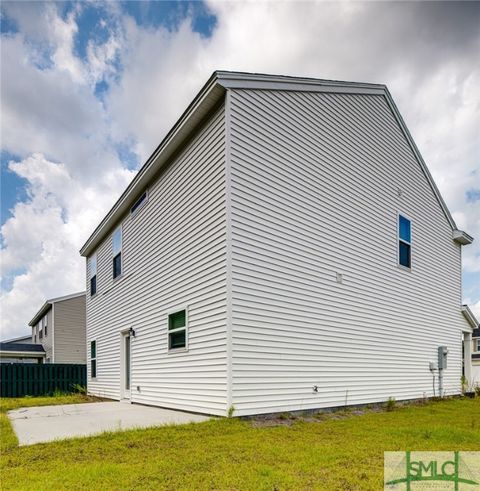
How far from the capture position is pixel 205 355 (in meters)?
7.52

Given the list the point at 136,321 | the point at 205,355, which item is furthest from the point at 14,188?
the point at 205,355

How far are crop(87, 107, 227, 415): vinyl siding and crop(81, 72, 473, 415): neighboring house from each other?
44 millimetres

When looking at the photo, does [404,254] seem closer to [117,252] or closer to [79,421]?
[117,252]

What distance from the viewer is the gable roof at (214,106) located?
7543 millimetres

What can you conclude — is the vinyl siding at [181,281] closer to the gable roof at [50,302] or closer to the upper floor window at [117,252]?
the upper floor window at [117,252]

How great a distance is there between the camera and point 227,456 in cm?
454

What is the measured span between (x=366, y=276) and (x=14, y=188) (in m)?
11.7

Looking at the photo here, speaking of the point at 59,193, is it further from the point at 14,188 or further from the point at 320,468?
the point at 320,468

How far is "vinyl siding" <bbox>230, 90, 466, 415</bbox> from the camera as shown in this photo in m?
7.36

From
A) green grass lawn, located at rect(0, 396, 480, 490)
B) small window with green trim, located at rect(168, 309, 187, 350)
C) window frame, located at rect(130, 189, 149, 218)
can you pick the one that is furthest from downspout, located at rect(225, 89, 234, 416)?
window frame, located at rect(130, 189, 149, 218)

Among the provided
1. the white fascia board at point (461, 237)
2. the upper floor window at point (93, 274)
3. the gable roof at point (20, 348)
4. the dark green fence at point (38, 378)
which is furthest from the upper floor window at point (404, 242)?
the gable roof at point (20, 348)

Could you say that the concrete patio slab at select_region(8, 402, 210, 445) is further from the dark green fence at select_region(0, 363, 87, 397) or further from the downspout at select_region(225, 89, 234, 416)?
the dark green fence at select_region(0, 363, 87, 397)

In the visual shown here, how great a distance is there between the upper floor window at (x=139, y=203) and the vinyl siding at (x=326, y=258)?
4399 mm

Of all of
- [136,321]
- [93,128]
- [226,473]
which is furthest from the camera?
[93,128]
